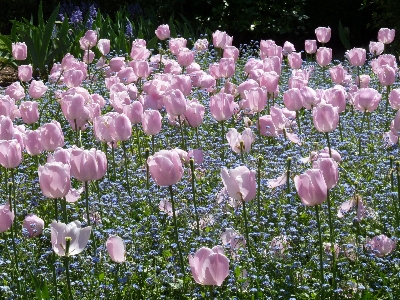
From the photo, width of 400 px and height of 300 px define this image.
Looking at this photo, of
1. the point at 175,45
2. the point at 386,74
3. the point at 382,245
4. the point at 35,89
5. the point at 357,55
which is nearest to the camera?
the point at 382,245

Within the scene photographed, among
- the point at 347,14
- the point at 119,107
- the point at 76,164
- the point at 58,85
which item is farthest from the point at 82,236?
the point at 347,14

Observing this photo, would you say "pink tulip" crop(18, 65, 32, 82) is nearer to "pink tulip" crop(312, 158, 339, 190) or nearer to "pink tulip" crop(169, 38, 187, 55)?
"pink tulip" crop(169, 38, 187, 55)

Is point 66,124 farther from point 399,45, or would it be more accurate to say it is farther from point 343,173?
point 399,45

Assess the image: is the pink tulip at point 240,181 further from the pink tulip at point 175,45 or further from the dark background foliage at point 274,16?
the dark background foliage at point 274,16

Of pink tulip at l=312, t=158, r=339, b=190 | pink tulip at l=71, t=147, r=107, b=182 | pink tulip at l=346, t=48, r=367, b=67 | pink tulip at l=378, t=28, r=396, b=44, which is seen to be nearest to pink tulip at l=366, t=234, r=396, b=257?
pink tulip at l=312, t=158, r=339, b=190

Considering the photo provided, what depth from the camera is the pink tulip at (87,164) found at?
2.75 meters

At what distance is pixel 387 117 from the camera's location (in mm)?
4918

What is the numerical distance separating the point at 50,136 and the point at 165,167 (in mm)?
841

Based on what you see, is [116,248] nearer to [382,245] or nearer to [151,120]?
[382,245]

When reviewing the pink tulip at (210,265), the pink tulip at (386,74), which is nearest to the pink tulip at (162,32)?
the pink tulip at (386,74)

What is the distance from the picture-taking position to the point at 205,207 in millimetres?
3354

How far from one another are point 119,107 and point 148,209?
71 centimetres

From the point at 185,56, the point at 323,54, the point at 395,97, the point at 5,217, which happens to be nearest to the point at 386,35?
the point at 323,54

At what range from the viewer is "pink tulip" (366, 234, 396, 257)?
9.46 ft
